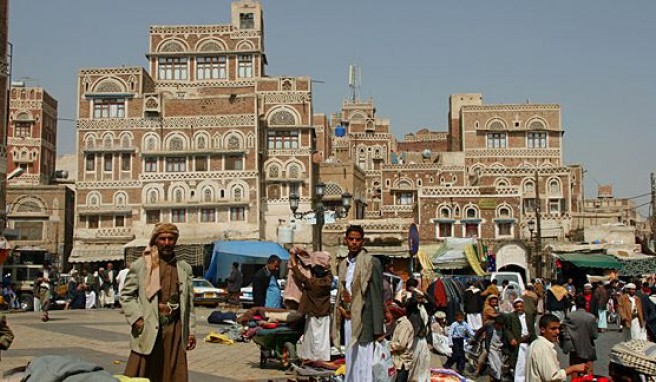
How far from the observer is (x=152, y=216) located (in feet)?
171

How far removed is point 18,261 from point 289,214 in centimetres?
1643

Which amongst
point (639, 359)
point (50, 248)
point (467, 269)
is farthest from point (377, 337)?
point (50, 248)

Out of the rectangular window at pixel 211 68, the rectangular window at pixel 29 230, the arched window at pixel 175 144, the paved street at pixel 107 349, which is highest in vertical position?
the rectangular window at pixel 211 68

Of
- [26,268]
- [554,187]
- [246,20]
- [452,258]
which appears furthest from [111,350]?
[554,187]

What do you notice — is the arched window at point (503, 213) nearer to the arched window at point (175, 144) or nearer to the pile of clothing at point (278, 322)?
the arched window at point (175, 144)

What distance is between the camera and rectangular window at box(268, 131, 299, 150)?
2117 inches

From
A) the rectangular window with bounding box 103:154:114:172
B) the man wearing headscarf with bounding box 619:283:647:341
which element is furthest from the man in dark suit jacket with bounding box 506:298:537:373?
the rectangular window with bounding box 103:154:114:172

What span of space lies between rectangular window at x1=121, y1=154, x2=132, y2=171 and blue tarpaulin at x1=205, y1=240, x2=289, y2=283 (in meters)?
19.6

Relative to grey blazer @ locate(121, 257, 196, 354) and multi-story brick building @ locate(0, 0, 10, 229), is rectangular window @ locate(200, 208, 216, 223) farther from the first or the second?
grey blazer @ locate(121, 257, 196, 354)

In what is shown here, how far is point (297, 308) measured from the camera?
12.5 meters

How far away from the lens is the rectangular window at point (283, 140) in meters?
53.8

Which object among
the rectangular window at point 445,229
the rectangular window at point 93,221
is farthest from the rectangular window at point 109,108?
the rectangular window at point 445,229

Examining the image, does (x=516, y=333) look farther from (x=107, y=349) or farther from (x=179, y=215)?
(x=179, y=215)

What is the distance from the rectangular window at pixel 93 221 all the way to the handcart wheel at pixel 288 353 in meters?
42.1
